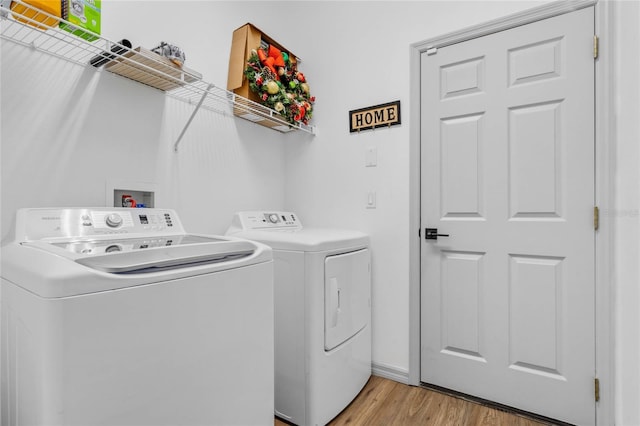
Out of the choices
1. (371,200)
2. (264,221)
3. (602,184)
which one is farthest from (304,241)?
(602,184)

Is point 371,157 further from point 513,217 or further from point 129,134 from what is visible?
point 129,134

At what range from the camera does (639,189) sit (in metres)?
0.45

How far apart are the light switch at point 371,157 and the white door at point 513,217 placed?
0.30m

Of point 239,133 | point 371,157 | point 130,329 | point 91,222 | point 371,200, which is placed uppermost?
point 239,133

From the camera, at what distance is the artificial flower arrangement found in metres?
1.92

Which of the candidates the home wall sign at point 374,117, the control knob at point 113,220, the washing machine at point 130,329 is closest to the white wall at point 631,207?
the washing machine at point 130,329

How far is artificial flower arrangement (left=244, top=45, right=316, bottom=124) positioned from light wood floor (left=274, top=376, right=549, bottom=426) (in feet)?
5.89

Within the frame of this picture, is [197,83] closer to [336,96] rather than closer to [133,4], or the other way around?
[133,4]

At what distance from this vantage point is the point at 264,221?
2045mm

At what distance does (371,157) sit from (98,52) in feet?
4.99

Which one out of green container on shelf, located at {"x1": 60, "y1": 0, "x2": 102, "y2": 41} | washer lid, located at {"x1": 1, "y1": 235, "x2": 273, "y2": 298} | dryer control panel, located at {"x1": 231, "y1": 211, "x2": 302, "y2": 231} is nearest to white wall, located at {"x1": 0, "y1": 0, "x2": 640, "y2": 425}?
dryer control panel, located at {"x1": 231, "y1": 211, "x2": 302, "y2": 231}

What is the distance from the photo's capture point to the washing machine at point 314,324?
1.48 meters

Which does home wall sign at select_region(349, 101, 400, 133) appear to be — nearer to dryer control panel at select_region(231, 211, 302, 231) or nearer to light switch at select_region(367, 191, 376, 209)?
light switch at select_region(367, 191, 376, 209)

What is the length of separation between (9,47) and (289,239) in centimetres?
130
